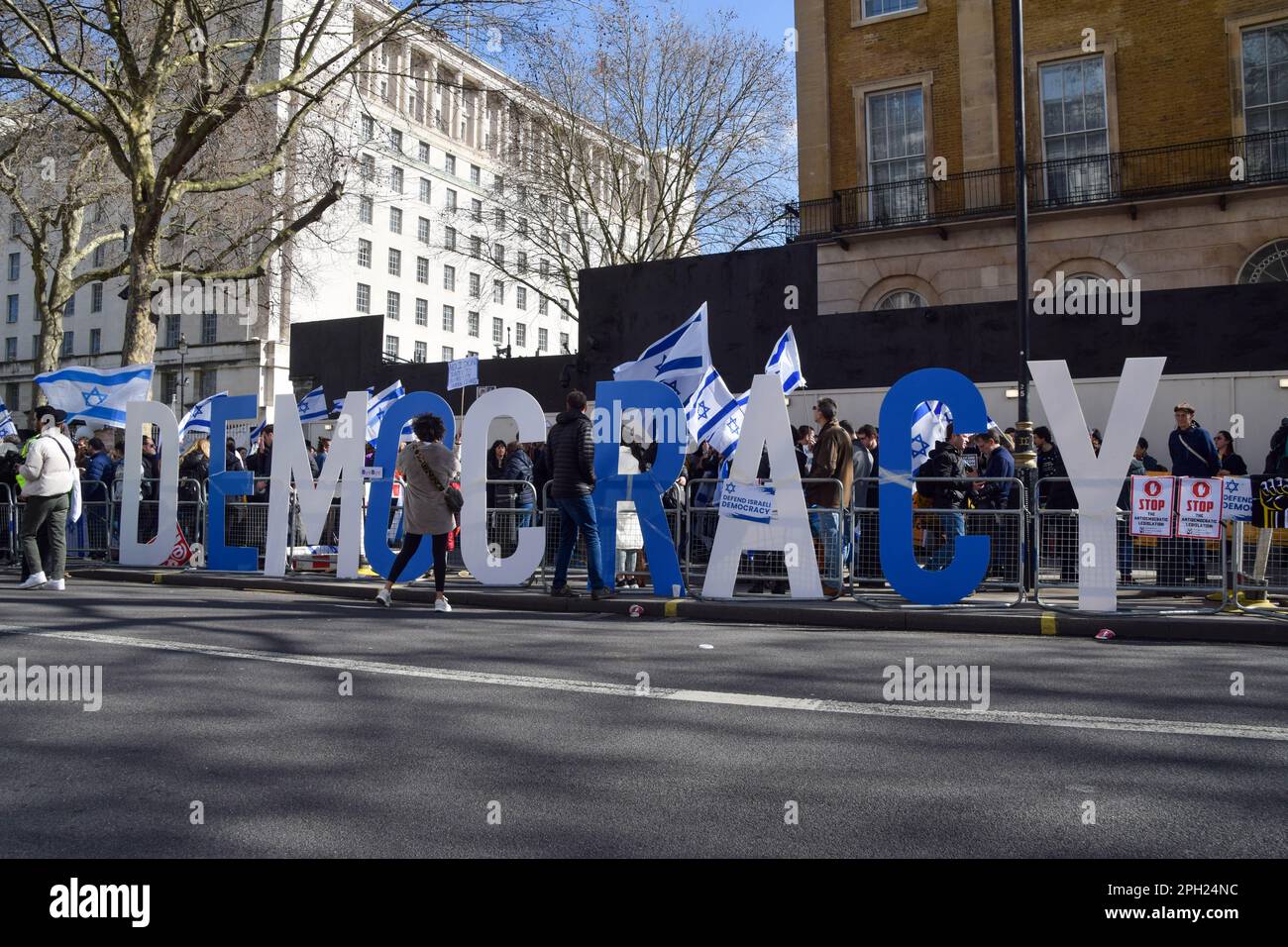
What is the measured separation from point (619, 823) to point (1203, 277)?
21.7 meters

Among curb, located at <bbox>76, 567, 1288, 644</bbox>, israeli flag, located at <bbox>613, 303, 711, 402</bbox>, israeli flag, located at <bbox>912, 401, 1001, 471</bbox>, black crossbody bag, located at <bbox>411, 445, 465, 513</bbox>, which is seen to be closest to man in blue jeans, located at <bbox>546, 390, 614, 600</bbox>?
curb, located at <bbox>76, 567, 1288, 644</bbox>

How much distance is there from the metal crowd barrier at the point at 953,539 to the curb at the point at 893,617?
0.45 meters

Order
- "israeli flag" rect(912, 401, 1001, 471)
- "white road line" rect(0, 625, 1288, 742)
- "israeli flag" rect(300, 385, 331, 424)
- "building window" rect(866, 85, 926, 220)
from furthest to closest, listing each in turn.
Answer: "building window" rect(866, 85, 926, 220), "israeli flag" rect(300, 385, 331, 424), "israeli flag" rect(912, 401, 1001, 471), "white road line" rect(0, 625, 1288, 742)

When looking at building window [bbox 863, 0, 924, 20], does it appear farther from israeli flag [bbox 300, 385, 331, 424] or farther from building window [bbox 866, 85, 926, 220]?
israeli flag [bbox 300, 385, 331, 424]

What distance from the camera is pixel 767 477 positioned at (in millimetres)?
12375

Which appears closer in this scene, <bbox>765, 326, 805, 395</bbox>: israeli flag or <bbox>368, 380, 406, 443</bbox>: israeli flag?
<bbox>765, 326, 805, 395</bbox>: israeli flag

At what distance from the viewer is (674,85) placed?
3212cm

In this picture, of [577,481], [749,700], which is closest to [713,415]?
[577,481]

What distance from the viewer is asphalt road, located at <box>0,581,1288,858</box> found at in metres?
3.79

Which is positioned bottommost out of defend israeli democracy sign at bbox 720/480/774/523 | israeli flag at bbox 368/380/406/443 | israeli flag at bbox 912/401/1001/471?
defend israeli democracy sign at bbox 720/480/774/523

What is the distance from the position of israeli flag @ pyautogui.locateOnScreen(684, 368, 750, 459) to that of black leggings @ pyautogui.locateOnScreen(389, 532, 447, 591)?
3919mm

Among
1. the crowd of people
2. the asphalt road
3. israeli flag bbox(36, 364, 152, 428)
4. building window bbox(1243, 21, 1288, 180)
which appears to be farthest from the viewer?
building window bbox(1243, 21, 1288, 180)

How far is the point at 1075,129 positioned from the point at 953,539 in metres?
16.3
